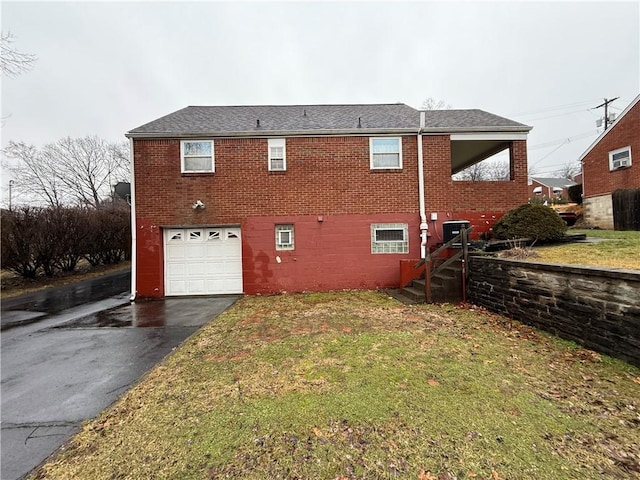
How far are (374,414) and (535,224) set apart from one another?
7140mm

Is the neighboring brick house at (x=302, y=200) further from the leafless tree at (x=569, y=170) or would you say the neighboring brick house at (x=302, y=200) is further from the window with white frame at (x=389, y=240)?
the leafless tree at (x=569, y=170)

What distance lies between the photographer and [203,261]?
28.8ft

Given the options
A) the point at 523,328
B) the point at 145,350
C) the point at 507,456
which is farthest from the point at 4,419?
the point at 523,328

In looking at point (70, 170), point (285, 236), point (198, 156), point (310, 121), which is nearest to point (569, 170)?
point (310, 121)

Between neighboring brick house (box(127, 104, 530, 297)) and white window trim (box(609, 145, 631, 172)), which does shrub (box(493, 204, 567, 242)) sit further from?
white window trim (box(609, 145, 631, 172))

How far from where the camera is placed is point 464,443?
2.21 meters

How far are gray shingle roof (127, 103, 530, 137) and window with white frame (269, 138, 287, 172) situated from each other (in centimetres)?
30

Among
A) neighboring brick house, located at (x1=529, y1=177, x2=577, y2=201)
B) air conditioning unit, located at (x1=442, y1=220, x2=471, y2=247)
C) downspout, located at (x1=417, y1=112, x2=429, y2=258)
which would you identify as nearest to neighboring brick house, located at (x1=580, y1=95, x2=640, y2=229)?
air conditioning unit, located at (x1=442, y1=220, x2=471, y2=247)

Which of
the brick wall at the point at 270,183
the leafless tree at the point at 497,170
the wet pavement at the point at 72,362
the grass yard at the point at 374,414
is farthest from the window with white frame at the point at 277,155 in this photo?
the leafless tree at the point at 497,170

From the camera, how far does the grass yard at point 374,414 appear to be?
6.72 feet

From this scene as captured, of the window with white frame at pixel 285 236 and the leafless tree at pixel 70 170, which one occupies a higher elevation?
the leafless tree at pixel 70 170

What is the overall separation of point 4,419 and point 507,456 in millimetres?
4777

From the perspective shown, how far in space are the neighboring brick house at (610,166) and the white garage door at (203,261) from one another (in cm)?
1877

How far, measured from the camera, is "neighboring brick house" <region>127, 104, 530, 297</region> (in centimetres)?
856
